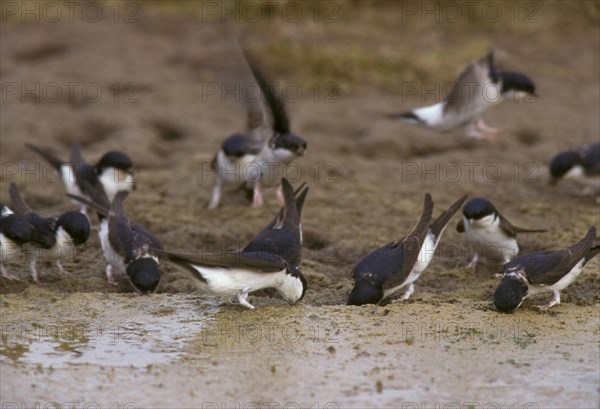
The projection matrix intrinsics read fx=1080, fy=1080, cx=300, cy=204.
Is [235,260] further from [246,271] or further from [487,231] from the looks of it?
[487,231]

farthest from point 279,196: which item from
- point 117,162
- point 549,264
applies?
point 549,264

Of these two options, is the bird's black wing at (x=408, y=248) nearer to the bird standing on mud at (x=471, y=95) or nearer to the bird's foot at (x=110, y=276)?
the bird's foot at (x=110, y=276)

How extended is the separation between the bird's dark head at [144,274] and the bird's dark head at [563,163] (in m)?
3.83

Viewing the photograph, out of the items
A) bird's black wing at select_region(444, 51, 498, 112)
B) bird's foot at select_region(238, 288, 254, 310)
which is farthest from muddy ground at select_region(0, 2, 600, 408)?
bird's black wing at select_region(444, 51, 498, 112)

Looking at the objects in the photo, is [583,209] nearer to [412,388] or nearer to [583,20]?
[412,388]

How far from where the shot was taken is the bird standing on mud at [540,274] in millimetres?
6422

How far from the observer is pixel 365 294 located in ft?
21.6

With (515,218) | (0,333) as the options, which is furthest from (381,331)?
(515,218)

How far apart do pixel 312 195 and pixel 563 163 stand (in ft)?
6.99

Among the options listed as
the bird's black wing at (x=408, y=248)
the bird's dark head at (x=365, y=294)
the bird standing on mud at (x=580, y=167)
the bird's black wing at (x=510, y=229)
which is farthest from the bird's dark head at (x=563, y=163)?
the bird's dark head at (x=365, y=294)

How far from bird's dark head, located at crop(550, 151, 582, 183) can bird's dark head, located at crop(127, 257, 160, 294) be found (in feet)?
12.6

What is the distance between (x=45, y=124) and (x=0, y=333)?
504cm

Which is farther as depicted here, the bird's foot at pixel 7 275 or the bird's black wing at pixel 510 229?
the bird's black wing at pixel 510 229

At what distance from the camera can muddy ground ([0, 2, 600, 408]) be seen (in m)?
5.44
